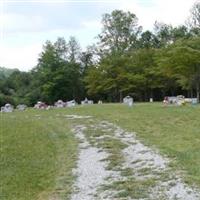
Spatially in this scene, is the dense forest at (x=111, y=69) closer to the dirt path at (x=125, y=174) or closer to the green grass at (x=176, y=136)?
the green grass at (x=176, y=136)

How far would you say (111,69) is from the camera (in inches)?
2697

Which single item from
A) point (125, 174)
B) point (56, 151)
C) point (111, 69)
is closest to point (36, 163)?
point (56, 151)

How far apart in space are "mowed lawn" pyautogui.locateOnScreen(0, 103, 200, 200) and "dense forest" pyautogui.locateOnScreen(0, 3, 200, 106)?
3337 cm

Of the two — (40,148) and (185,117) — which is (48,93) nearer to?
(185,117)

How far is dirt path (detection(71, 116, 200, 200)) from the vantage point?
970 centimetres

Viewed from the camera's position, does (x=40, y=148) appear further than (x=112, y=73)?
No

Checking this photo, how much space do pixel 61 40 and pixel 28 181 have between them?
78.4 metres

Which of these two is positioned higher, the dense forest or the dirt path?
the dense forest

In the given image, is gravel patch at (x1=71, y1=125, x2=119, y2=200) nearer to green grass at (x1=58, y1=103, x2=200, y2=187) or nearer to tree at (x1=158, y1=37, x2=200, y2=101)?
green grass at (x1=58, y1=103, x2=200, y2=187)

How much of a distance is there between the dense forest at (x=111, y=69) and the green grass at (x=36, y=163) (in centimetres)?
3698

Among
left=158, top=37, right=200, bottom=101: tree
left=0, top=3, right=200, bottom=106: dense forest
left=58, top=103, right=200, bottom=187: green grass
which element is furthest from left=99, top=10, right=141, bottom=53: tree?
left=58, top=103, right=200, bottom=187: green grass

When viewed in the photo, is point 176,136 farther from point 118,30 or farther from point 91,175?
point 118,30

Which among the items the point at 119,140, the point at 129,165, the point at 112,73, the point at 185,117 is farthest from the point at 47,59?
the point at 129,165

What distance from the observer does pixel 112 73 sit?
69438mm
